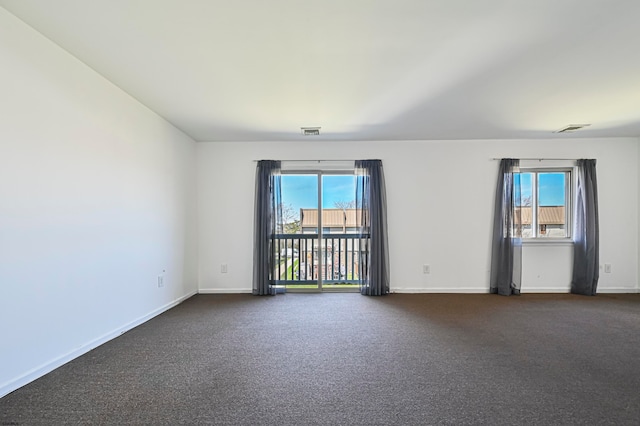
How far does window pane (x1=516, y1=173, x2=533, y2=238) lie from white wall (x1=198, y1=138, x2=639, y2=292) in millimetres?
277

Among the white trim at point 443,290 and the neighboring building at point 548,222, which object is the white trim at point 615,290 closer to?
the neighboring building at point 548,222

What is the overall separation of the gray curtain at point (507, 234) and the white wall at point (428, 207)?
0.36 feet

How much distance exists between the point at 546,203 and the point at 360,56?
13.6 ft

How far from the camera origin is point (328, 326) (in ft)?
10.2

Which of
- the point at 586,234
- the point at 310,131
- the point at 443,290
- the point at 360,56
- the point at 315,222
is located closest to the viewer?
the point at 360,56

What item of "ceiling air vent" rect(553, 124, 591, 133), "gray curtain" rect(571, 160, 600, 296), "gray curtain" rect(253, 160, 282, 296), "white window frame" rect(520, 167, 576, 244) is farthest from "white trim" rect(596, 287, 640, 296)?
"gray curtain" rect(253, 160, 282, 296)

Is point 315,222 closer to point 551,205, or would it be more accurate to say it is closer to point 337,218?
point 337,218

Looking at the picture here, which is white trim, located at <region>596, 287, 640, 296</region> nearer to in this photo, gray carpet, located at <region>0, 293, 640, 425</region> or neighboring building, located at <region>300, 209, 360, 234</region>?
gray carpet, located at <region>0, 293, 640, 425</region>

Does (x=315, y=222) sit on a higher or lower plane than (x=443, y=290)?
higher

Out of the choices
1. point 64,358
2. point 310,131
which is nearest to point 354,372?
point 64,358

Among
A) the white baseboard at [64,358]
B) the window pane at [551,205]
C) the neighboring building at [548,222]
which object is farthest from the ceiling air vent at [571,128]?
the white baseboard at [64,358]

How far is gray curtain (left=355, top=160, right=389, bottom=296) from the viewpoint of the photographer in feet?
14.3

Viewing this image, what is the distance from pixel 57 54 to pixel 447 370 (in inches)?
146

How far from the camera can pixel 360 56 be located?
7.02ft
